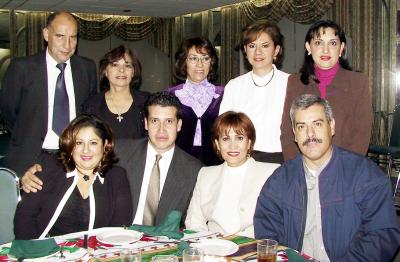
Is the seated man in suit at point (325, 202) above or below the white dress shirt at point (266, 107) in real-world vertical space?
below

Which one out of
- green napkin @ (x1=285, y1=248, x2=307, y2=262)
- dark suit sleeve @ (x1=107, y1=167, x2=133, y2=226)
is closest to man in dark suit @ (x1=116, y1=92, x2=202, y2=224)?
dark suit sleeve @ (x1=107, y1=167, x2=133, y2=226)

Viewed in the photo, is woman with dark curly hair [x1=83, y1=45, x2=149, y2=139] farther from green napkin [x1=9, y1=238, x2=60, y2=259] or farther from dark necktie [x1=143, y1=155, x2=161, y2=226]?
green napkin [x1=9, y1=238, x2=60, y2=259]

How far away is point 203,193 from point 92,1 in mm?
7377

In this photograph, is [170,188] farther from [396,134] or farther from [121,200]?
[396,134]

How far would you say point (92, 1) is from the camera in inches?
362

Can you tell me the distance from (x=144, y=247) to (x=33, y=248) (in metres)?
0.43

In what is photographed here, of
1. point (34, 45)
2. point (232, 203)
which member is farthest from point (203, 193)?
point (34, 45)

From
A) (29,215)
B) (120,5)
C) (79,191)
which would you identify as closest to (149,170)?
(79,191)

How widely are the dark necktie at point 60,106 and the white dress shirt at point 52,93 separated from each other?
3cm

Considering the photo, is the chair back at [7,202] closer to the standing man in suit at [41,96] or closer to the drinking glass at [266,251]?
the standing man in suit at [41,96]

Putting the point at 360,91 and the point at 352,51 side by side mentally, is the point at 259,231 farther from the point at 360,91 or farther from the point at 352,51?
the point at 352,51

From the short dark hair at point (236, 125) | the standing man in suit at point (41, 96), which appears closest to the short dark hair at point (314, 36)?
the short dark hair at point (236, 125)

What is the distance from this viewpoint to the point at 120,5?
9.77 meters

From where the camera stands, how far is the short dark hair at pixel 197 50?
3502 mm
